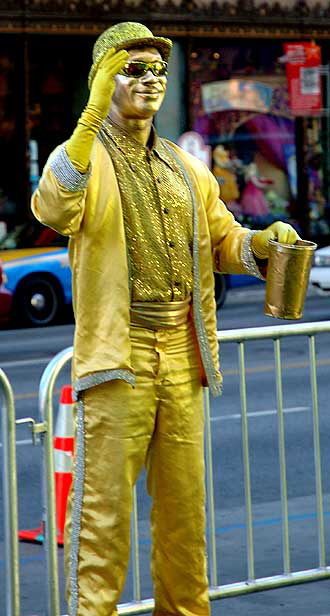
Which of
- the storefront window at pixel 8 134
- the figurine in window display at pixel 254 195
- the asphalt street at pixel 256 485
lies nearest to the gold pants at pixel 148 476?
the asphalt street at pixel 256 485

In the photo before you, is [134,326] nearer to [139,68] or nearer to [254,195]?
[139,68]

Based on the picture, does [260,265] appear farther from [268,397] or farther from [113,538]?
[268,397]

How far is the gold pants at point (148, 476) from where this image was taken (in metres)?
4.96

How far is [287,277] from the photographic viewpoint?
16.6ft

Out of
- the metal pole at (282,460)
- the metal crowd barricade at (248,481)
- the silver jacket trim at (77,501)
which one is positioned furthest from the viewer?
the metal pole at (282,460)

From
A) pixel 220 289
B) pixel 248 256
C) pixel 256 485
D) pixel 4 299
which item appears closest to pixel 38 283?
pixel 4 299

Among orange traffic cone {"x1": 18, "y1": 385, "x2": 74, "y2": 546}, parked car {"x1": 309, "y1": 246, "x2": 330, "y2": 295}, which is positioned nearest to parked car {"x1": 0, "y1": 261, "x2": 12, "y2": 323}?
parked car {"x1": 309, "y1": 246, "x2": 330, "y2": 295}

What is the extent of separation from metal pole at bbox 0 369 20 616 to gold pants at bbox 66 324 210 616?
0.50 meters

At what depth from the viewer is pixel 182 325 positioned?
5.14 metres

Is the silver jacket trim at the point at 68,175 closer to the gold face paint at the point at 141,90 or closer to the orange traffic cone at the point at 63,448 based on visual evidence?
the gold face paint at the point at 141,90

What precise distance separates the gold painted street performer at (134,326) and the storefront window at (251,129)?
65.4 feet

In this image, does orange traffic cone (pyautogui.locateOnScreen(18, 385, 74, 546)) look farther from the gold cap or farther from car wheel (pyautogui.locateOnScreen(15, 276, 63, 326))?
car wheel (pyautogui.locateOnScreen(15, 276, 63, 326))

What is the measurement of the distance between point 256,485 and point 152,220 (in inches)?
160

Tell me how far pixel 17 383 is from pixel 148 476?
792 centimetres
